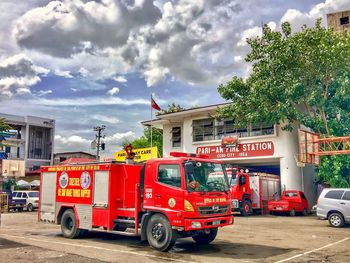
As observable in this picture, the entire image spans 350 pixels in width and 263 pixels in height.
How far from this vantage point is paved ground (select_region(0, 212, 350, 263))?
9.77m

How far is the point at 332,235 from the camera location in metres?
14.7

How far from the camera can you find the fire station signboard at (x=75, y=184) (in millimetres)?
12952

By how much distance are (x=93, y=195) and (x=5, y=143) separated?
3522 mm

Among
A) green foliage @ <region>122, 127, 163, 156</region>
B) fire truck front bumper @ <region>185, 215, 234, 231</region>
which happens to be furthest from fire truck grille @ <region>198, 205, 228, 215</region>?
green foliage @ <region>122, 127, 163, 156</region>

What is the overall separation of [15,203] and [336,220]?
2502 centimetres

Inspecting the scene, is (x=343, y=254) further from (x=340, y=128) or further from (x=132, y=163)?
(x=340, y=128)

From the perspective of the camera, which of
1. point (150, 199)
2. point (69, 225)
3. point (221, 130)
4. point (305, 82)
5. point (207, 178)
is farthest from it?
point (221, 130)

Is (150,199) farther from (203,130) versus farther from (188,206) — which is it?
(203,130)

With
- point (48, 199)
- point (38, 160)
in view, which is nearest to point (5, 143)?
point (48, 199)

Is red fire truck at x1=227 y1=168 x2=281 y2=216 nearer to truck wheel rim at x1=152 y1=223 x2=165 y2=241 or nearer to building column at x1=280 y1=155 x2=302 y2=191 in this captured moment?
building column at x1=280 y1=155 x2=302 y2=191

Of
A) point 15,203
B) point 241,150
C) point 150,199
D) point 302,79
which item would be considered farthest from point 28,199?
point 150,199

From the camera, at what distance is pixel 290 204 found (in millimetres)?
25656

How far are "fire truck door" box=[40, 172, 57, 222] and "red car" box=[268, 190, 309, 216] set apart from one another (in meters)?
16.6

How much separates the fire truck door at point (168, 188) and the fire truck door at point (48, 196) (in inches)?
A: 203
